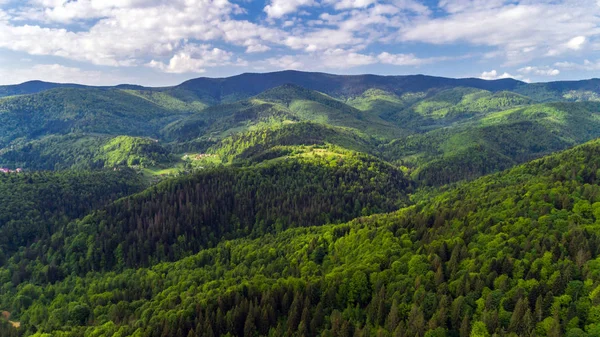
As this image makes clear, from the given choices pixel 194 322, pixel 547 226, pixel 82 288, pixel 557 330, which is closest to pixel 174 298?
pixel 194 322

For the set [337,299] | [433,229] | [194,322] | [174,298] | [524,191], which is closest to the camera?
[194,322]

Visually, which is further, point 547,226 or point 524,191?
point 524,191

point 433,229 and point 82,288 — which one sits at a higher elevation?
point 433,229

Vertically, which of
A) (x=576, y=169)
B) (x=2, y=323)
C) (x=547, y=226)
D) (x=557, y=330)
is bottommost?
(x=2, y=323)

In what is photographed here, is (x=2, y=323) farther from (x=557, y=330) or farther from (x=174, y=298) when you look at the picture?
(x=557, y=330)

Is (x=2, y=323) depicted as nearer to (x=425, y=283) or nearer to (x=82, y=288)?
(x=82, y=288)

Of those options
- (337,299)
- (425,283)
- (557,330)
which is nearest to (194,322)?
(337,299)

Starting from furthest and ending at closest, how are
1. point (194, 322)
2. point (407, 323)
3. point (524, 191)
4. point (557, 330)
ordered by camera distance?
point (524, 191) < point (194, 322) < point (407, 323) < point (557, 330)
